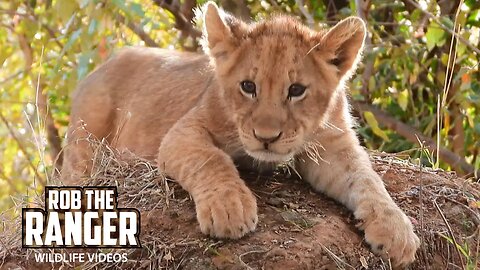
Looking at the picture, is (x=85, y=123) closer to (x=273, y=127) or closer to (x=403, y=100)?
(x=273, y=127)

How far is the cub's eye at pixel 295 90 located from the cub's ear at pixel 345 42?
0.25 metres

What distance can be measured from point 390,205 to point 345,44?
727 millimetres

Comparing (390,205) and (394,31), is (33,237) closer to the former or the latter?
(390,205)

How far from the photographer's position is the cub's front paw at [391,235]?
3.02m

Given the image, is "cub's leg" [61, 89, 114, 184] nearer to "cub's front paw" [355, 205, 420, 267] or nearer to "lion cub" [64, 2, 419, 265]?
"lion cub" [64, 2, 419, 265]

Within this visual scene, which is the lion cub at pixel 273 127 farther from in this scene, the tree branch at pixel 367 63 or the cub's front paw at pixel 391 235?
the tree branch at pixel 367 63

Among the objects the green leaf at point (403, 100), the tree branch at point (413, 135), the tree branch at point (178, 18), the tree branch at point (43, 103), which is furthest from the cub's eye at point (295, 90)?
the tree branch at point (43, 103)

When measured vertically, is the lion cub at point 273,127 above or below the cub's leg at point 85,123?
above

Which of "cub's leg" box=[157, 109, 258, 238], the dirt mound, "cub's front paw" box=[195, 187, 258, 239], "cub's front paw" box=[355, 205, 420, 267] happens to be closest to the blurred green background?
the dirt mound

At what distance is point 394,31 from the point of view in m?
5.84

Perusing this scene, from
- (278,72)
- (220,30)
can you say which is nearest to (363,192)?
(278,72)

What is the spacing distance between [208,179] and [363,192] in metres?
0.62

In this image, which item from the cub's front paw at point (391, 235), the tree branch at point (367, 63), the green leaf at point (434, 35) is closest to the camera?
the cub's front paw at point (391, 235)

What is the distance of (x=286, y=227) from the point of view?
3051 mm
